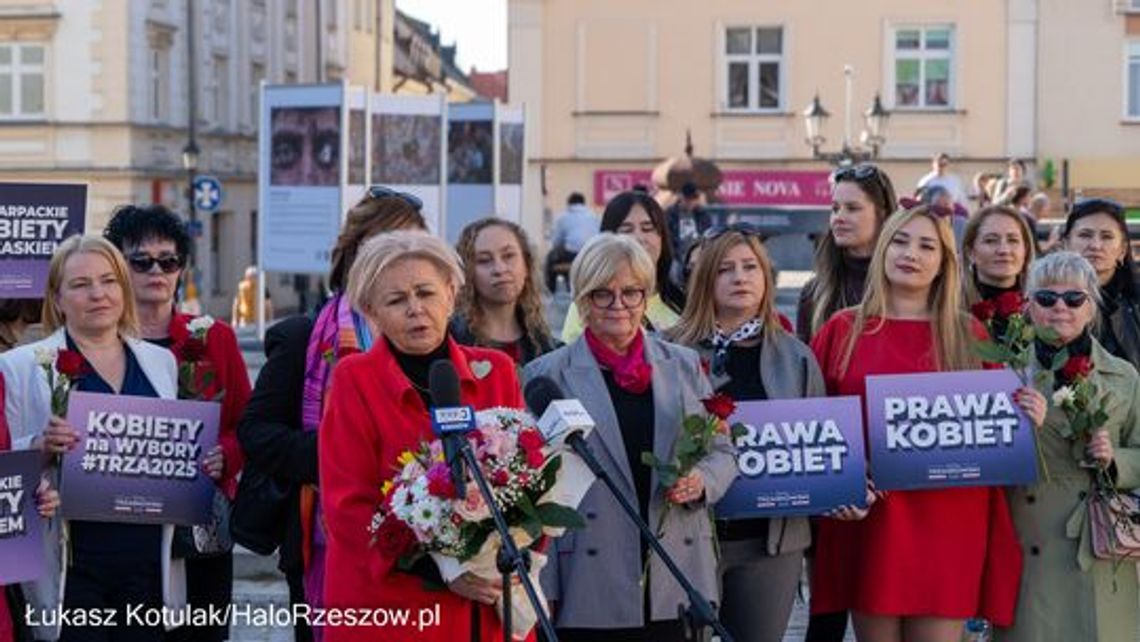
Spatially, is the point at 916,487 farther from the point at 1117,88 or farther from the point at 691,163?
the point at 1117,88

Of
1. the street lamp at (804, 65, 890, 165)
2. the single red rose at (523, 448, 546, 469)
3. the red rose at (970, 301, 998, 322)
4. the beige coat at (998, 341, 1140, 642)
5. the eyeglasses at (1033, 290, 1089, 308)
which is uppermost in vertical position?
the street lamp at (804, 65, 890, 165)

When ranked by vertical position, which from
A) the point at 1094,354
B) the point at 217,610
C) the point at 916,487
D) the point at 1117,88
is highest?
the point at 1117,88

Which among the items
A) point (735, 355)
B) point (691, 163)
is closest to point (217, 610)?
point (735, 355)

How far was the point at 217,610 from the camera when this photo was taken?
6.88 metres

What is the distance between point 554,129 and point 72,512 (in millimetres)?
29411

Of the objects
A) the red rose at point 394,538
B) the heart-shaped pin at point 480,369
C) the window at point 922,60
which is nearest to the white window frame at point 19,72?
the window at point 922,60

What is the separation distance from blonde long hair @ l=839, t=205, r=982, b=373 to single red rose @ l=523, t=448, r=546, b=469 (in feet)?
6.77

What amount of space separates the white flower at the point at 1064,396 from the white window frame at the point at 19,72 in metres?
44.2

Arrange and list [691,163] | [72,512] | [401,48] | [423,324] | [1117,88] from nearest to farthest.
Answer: [423,324] < [72,512] < [691,163] < [1117,88] < [401,48]

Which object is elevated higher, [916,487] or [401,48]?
[401,48]

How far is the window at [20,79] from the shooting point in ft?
159

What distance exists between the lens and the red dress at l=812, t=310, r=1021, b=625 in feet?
21.7

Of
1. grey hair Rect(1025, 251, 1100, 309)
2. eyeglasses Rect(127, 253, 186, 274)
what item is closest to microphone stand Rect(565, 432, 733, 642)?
grey hair Rect(1025, 251, 1100, 309)

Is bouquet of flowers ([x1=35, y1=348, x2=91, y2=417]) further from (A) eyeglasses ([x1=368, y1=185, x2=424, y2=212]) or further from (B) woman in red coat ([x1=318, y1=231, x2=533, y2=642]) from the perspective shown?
(B) woman in red coat ([x1=318, y1=231, x2=533, y2=642])
